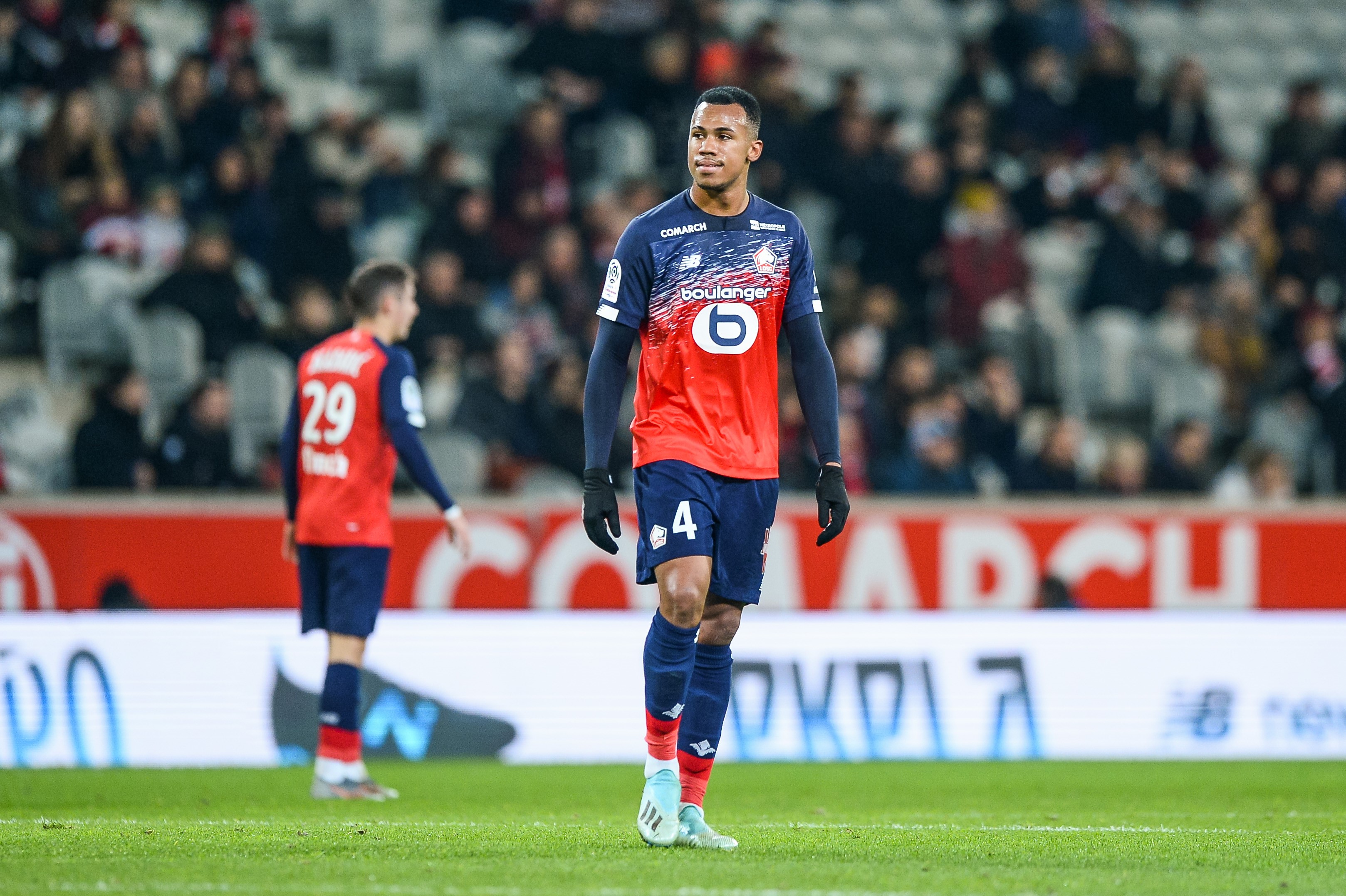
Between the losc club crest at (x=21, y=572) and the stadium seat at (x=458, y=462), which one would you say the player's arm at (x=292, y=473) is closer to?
the losc club crest at (x=21, y=572)

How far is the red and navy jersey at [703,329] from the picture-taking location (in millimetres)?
5516

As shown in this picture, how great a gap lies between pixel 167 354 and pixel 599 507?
25.2 ft

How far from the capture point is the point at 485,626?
31.9ft

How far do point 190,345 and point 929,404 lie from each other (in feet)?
17.5

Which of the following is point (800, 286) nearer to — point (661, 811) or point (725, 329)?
point (725, 329)

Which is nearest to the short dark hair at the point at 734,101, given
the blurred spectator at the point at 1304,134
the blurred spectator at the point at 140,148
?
the blurred spectator at the point at 140,148

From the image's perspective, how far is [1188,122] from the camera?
16.7 metres

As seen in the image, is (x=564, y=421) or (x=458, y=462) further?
(x=564, y=421)

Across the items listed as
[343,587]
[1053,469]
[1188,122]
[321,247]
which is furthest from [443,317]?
[1188,122]

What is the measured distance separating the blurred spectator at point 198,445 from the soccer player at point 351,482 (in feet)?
11.8

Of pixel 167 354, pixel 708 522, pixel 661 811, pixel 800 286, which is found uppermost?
pixel 800 286

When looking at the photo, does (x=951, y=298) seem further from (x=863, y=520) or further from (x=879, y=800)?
(x=879, y=800)

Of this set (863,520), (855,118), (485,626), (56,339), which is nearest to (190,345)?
(56,339)

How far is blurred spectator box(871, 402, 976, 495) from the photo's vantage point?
490 inches
